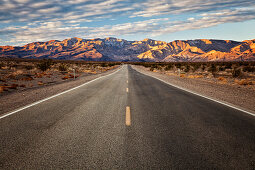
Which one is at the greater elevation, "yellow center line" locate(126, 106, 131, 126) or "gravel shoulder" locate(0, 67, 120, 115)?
"yellow center line" locate(126, 106, 131, 126)

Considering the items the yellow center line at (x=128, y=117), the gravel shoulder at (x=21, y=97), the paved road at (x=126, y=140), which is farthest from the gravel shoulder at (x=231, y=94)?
the gravel shoulder at (x=21, y=97)

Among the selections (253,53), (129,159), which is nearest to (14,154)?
(129,159)

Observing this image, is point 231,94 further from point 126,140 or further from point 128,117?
point 126,140

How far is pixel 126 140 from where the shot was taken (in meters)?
3.75

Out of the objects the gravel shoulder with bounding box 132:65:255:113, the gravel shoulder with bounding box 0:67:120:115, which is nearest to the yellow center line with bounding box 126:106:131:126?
the gravel shoulder with bounding box 0:67:120:115

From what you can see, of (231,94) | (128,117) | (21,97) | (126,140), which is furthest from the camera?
(231,94)

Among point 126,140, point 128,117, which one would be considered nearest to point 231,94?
point 128,117

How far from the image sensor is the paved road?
2906 mm

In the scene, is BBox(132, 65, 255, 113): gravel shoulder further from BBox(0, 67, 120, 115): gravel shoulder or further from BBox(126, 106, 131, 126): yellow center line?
BBox(0, 67, 120, 115): gravel shoulder

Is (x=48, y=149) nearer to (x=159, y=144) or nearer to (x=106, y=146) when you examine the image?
(x=106, y=146)

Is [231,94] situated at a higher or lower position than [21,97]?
lower

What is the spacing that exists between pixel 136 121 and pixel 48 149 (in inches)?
97.0

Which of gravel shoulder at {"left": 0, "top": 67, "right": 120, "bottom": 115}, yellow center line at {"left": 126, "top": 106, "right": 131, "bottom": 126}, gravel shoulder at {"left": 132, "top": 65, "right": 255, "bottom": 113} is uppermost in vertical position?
yellow center line at {"left": 126, "top": 106, "right": 131, "bottom": 126}

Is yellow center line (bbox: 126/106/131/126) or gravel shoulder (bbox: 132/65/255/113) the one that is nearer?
yellow center line (bbox: 126/106/131/126)
